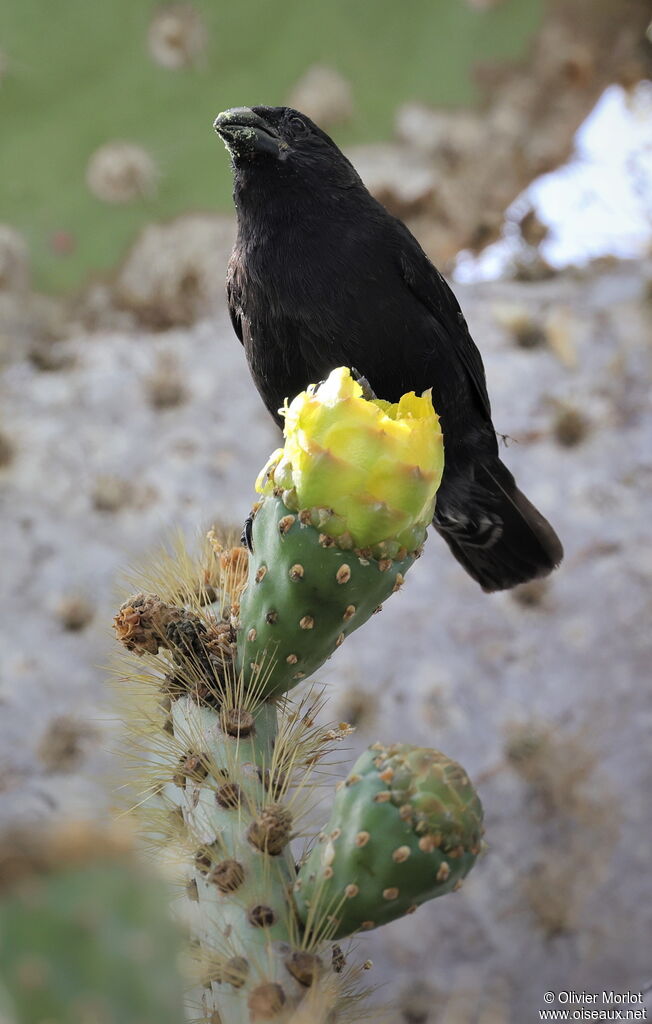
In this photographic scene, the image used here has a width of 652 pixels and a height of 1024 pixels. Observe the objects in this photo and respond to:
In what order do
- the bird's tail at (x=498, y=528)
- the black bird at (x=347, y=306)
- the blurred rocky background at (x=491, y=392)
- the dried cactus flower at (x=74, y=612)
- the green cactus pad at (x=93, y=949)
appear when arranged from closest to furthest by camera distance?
the green cactus pad at (x=93, y=949) → the black bird at (x=347, y=306) → the bird's tail at (x=498, y=528) → the blurred rocky background at (x=491, y=392) → the dried cactus flower at (x=74, y=612)

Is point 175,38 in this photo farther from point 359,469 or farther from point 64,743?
point 359,469

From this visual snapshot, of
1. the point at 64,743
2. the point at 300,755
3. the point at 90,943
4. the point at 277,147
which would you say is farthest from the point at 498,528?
the point at 64,743

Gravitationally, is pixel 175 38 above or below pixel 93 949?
above

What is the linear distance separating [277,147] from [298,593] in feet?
4.40

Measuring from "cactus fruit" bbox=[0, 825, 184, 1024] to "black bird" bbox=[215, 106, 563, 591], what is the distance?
1142 mm

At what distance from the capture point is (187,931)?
172cm

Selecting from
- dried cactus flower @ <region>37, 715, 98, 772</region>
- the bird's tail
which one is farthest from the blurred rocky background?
the bird's tail

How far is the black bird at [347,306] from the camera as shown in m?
2.26

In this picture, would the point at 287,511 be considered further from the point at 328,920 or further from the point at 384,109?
the point at 384,109

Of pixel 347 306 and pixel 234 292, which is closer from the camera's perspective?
pixel 347 306

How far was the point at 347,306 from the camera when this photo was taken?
2.24m

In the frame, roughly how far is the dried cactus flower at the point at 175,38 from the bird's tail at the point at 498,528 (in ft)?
7.20

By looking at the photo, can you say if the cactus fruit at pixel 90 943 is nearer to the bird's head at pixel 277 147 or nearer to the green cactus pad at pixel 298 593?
the green cactus pad at pixel 298 593

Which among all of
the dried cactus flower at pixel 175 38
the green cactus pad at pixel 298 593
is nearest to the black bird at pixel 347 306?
the green cactus pad at pixel 298 593
